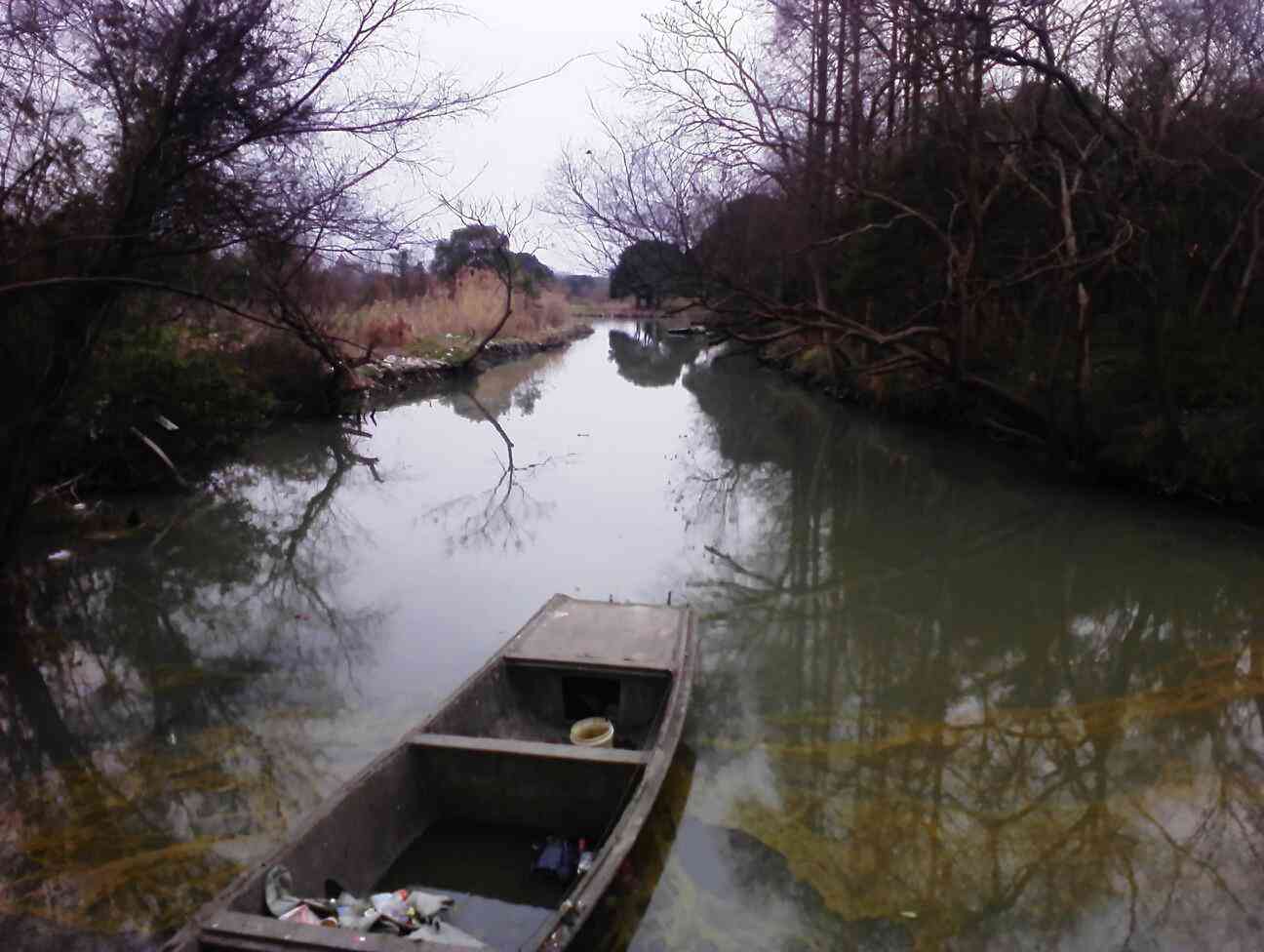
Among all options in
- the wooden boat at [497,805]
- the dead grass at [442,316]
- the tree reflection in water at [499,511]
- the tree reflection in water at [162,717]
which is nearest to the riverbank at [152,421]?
the tree reflection in water at [162,717]

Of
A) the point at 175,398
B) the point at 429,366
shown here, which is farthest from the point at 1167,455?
the point at 429,366

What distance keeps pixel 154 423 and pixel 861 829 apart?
10.2 metres

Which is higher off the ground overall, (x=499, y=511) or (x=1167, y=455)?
(x=1167, y=455)

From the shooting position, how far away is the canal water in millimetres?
4355

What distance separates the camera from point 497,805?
452cm

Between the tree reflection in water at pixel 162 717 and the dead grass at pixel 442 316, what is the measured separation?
1424 centimetres

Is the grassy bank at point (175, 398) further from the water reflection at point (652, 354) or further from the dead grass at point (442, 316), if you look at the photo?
the water reflection at point (652, 354)

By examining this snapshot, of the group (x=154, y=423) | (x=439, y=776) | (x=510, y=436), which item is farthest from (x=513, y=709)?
(x=510, y=436)

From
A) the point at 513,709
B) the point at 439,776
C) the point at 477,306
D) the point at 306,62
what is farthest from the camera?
the point at 477,306

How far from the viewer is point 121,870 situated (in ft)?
14.7

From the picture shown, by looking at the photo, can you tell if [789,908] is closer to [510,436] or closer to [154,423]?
[154,423]

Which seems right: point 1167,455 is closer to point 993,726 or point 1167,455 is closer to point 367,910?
point 993,726

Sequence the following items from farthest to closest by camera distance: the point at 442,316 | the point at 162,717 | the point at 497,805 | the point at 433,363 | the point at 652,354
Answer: the point at 652,354, the point at 442,316, the point at 433,363, the point at 162,717, the point at 497,805

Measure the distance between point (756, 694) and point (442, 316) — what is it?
28.9 meters
